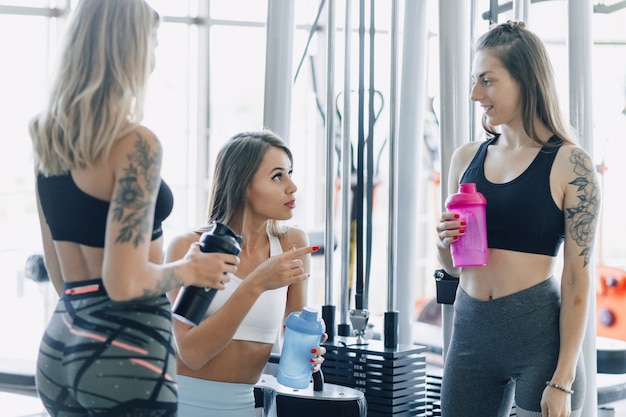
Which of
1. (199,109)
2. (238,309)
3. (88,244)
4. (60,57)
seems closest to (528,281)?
(238,309)

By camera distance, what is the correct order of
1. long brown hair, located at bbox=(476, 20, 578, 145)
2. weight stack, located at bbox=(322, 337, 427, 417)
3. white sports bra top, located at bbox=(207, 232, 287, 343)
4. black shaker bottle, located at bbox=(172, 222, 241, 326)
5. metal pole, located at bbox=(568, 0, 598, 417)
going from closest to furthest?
black shaker bottle, located at bbox=(172, 222, 241, 326)
long brown hair, located at bbox=(476, 20, 578, 145)
white sports bra top, located at bbox=(207, 232, 287, 343)
weight stack, located at bbox=(322, 337, 427, 417)
metal pole, located at bbox=(568, 0, 598, 417)

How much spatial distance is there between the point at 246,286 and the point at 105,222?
0.45 metres

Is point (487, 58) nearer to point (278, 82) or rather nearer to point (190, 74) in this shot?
point (278, 82)

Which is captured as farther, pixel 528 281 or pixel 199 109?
pixel 199 109

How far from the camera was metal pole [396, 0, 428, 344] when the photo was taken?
2.60m

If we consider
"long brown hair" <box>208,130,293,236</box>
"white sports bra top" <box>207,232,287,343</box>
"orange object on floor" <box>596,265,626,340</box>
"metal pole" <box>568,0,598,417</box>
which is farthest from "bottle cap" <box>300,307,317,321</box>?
"orange object on floor" <box>596,265,626,340</box>

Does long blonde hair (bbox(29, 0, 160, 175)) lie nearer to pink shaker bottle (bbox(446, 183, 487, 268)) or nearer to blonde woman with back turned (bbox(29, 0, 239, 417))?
blonde woman with back turned (bbox(29, 0, 239, 417))

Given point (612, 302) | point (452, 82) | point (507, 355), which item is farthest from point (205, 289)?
point (612, 302)

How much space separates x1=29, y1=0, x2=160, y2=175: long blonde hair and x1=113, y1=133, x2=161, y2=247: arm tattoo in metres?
0.05

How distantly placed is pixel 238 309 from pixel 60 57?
0.66 m

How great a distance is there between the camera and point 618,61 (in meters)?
4.38

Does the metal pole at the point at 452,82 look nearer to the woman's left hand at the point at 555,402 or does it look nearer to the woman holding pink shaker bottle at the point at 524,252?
the woman holding pink shaker bottle at the point at 524,252

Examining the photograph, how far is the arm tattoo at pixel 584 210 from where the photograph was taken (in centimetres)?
163

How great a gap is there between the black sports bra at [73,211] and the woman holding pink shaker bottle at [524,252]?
29.7 inches
